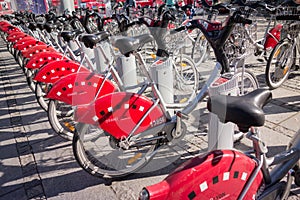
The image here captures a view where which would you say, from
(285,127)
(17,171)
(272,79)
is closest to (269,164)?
(285,127)

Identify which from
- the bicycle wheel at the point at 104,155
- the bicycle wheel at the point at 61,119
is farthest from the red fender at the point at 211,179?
the bicycle wheel at the point at 61,119

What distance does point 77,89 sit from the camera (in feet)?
9.78

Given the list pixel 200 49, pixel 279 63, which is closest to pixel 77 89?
pixel 279 63

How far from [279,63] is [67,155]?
144 inches

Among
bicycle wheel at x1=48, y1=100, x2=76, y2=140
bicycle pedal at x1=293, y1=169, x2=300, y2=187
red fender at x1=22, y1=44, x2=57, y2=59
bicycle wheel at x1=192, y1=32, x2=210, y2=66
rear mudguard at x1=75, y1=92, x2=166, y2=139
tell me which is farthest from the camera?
bicycle wheel at x1=192, y1=32, x2=210, y2=66

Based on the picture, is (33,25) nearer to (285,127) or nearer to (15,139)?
(15,139)

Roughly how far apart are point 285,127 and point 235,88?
1.44 meters

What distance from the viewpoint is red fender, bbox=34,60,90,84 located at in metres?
3.54

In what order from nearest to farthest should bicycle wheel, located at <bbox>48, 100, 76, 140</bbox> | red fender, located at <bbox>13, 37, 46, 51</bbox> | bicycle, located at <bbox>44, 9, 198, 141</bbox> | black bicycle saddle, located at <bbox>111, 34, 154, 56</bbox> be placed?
1. black bicycle saddle, located at <bbox>111, 34, 154, 56</bbox>
2. bicycle, located at <bbox>44, 9, 198, 141</bbox>
3. bicycle wheel, located at <bbox>48, 100, 76, 140</bbox>
4. red fender, located at <bbox>13, 37, 46, 51</bbox>

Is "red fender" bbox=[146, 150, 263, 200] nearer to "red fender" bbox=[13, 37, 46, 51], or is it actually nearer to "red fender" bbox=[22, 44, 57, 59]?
"red fender" bbox=[22, 44, 57, 59]

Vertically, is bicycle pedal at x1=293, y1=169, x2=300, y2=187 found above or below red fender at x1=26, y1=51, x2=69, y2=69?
below

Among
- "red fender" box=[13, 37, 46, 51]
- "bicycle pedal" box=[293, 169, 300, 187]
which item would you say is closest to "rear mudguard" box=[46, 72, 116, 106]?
"bicycle pedal" box=[293, 169, 300, 187]

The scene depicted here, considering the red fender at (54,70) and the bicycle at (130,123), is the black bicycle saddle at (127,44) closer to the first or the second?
the bicycle at (130,123)

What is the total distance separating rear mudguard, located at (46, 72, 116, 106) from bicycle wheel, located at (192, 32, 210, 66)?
10.7ft
